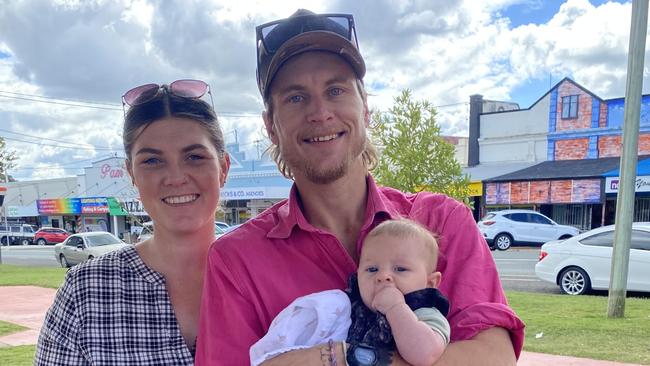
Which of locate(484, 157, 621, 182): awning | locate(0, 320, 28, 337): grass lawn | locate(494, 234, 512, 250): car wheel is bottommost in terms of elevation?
locate(494, 234, 512, 250): car wheel

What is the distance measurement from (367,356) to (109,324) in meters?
1.29

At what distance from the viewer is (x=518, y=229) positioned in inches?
866

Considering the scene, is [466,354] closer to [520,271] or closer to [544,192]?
[520,271]

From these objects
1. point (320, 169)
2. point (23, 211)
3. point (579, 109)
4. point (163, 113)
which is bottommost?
point (23, 211)

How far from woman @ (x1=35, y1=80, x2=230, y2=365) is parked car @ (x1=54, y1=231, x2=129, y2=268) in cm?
1728

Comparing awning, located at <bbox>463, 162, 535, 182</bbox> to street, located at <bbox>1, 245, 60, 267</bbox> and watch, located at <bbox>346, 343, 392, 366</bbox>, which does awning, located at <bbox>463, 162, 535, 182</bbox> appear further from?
watch, located at <bbox>346, 343, 392, 366</bbox>

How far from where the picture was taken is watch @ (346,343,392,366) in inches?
65.1

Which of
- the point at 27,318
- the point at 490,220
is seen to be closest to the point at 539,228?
the point at 490,220

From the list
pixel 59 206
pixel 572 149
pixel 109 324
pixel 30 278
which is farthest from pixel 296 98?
pixel 59 206

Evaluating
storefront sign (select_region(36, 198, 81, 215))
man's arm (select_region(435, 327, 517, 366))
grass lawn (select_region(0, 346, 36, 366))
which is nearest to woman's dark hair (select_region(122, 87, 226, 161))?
man's arm (select_region(435, 327, 517, 366))

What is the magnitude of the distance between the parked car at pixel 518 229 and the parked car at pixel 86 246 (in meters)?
14.8

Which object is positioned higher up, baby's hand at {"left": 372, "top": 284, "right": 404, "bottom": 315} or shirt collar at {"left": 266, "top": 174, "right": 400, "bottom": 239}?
shirt collar at {"left": 266, "top": 174, "right": 400, "bottom": 239}

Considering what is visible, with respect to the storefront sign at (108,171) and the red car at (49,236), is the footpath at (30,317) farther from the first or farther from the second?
the storefront sign at (108,171)

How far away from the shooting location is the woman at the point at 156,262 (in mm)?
2322
